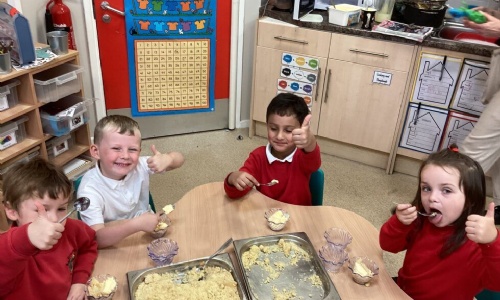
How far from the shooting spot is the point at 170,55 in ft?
10.3

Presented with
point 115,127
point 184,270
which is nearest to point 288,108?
point 115,127

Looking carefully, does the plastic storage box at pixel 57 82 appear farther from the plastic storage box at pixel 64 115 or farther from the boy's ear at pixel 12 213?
the boy's ear at pixel 12 213

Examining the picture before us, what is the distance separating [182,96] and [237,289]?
231 cm

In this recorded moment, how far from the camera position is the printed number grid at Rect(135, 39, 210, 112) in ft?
10.1

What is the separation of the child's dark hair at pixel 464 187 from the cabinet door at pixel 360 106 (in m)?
1.60

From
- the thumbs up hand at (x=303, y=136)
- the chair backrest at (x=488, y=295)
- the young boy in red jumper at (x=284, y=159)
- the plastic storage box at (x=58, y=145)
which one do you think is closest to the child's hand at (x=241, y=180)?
the young boy in red jumper at (x=284, y=159)

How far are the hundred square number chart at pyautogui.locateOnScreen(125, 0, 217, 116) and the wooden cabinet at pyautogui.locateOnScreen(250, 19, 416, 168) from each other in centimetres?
40

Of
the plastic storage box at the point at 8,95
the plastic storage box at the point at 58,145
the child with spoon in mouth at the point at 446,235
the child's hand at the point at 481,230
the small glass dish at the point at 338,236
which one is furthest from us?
the plastic storage box at the point at 58,145

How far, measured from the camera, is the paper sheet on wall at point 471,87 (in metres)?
2.58

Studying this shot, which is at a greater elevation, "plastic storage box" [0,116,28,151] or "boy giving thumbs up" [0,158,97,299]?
"boy giving thumbs up" [0,158,97,299]

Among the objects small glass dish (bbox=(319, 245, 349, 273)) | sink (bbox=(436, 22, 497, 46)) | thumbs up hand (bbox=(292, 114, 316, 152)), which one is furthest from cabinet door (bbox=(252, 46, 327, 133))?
small glass dish (bbox=(319, 245, 349, 273))

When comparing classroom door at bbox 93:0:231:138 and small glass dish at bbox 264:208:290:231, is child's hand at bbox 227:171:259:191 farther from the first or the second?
classroom door at bbox 93:0:231:138

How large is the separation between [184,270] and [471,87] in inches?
84.9

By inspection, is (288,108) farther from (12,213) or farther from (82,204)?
(12,213)
